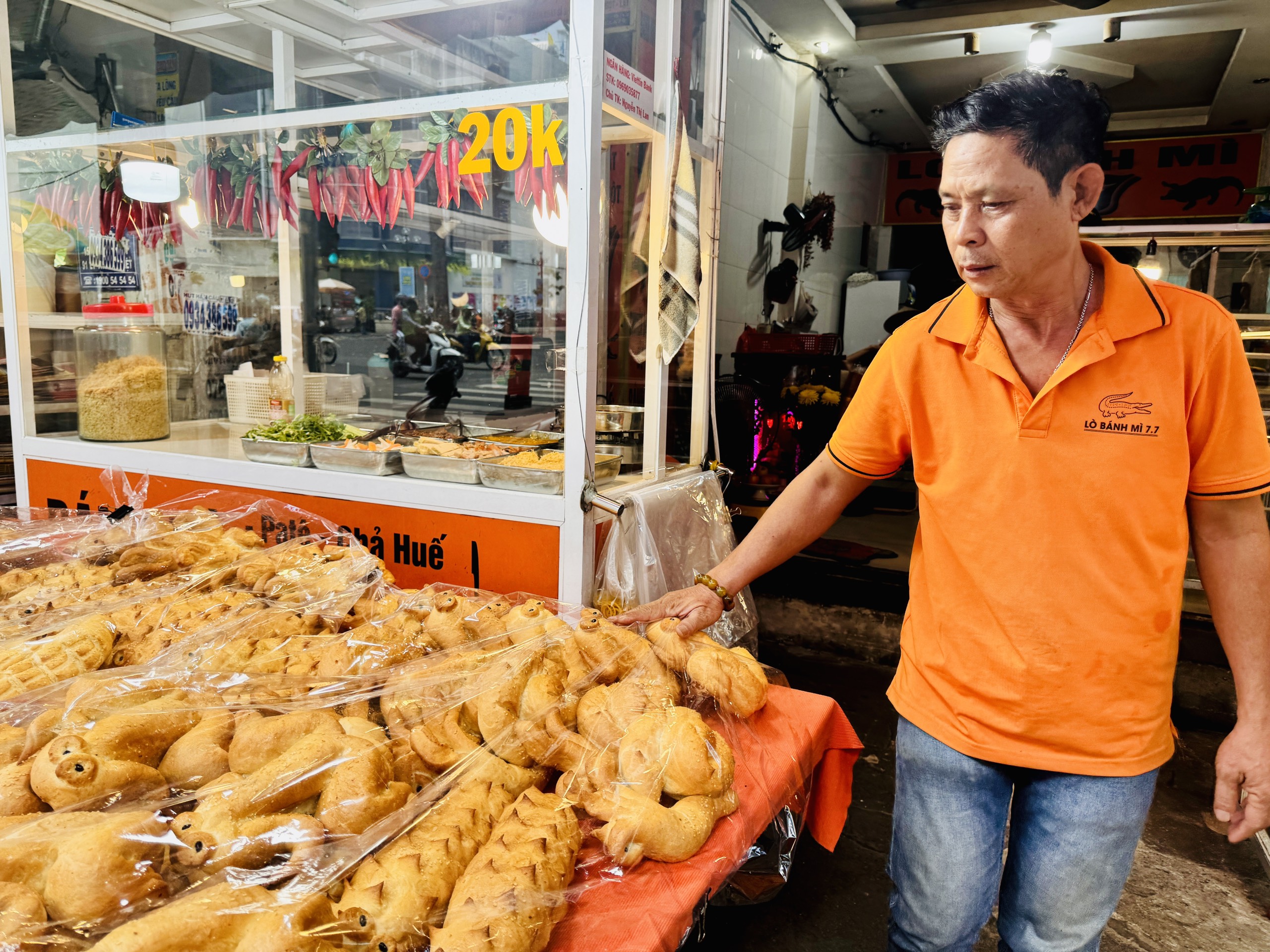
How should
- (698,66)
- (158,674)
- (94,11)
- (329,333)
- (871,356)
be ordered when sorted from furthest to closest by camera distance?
(871,356)
(329,333)
(94,11)
(698,66)
(158,674)

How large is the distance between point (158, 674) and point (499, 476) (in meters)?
1.25

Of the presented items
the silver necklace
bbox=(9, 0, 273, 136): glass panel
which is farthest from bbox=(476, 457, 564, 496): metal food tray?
bbox=(9, 0, 273, 136): glass panel

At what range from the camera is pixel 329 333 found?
3873mm

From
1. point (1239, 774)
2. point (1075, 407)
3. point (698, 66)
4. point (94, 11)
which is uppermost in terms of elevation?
point (94, 11)

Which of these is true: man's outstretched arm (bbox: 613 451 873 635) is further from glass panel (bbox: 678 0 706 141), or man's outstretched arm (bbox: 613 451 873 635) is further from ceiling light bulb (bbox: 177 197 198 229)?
ceiling light bulb (bbox: 177 197 198 229)

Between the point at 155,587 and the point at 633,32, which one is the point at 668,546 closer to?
the point at 155,587

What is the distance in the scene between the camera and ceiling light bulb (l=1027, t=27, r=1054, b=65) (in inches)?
243

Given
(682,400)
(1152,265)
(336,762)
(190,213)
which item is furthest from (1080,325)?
(1152,265)

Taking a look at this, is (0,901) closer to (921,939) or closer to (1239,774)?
(921,939)

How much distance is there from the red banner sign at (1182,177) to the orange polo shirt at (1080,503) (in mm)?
7478

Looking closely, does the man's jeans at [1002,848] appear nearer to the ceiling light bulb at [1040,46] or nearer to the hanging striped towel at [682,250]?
the hanging striped towel at [682,250]

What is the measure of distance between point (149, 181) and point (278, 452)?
148 centimetres

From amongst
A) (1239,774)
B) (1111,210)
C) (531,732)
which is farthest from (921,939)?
(1111,210)

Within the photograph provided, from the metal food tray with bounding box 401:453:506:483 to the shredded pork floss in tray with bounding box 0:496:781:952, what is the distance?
72 centimetres
